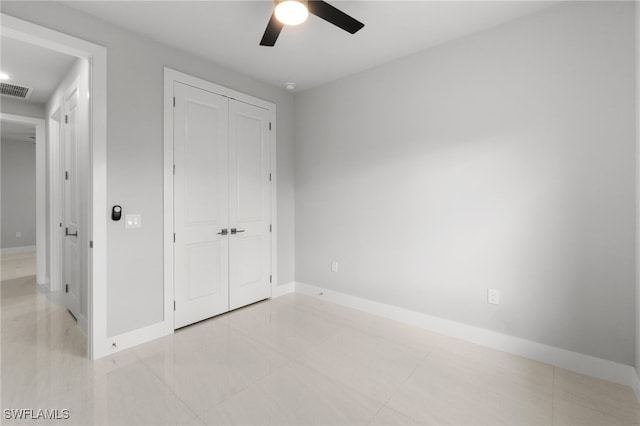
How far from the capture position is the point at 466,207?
2652 millimetres

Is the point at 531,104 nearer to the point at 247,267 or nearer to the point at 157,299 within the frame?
the point at 247,267

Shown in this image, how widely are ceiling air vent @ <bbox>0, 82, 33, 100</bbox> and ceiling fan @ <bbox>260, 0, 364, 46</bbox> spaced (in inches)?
147

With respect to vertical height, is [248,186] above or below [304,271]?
above

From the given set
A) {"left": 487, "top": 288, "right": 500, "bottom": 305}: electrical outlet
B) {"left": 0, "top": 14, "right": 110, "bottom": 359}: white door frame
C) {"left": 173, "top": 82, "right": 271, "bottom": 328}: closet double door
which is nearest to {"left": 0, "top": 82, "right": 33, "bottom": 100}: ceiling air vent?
{"left": 0, "top": 14, "right": 110, "bottom": 359}: white door frame

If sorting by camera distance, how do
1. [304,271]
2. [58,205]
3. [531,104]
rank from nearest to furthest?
1. [531,104]
2. [58,205]
3. [304,271]

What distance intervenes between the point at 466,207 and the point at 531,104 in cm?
94

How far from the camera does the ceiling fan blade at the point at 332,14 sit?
1.80m

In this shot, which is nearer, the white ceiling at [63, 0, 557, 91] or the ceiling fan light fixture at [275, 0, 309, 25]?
the ceiling fan light fixture at [275, 0, 309, 25]

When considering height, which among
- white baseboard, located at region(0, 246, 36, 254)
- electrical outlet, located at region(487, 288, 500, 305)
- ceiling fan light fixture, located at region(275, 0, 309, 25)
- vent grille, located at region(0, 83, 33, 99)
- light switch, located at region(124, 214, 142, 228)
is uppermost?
vent grille, located at region(0, 83, 33, 99)

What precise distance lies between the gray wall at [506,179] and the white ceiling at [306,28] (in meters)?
0.19

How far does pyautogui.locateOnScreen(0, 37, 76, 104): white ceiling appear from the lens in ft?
8.94

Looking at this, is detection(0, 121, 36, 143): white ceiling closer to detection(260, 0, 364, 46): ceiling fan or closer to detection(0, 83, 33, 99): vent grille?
detection(0, 83, 33, 99): vent grille

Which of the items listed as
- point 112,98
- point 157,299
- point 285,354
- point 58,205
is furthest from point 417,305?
point 58,205

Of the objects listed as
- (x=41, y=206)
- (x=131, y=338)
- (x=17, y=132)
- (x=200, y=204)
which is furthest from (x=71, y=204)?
(x=17, y=132)
